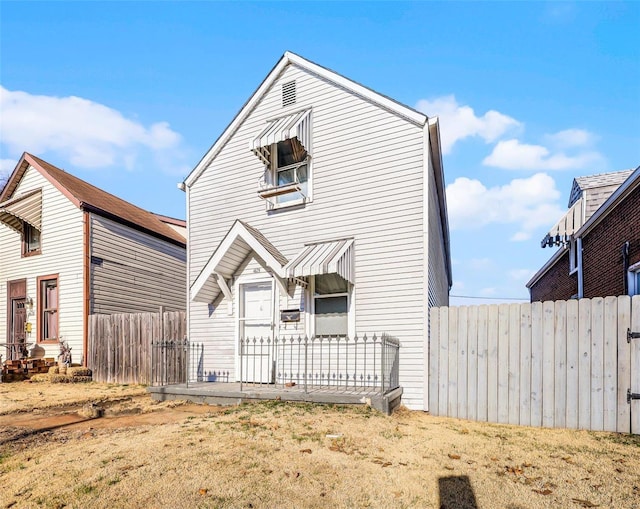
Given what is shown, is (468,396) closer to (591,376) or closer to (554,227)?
(591,376)

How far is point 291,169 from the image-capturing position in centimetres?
1072

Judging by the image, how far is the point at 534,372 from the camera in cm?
696

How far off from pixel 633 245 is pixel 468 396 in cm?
565

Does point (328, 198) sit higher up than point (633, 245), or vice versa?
point (328, 198)

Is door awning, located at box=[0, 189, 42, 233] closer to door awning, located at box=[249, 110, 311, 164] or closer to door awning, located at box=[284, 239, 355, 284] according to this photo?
door awning, located at box=[249, 110, 311, 164]

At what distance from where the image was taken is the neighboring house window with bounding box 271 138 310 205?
10.4m

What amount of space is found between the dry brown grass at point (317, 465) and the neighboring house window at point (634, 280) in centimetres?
473

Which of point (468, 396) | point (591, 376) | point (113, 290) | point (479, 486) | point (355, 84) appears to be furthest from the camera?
point (113, 290)

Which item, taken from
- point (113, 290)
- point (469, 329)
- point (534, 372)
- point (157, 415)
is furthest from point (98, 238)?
→ point (534, 372)

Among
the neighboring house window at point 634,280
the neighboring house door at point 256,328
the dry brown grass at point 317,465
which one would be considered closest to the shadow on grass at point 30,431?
the dry brown grass at point 317,465

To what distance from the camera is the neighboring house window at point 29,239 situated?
54.2 feet

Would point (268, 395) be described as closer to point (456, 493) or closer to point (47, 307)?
point (456, 493)

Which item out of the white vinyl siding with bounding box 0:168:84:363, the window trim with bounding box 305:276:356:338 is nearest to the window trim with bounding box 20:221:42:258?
the white vinyl siding with bounding box 0:168:84:363

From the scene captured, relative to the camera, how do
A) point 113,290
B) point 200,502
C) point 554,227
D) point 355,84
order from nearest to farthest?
point 200,502 → point 355,84 → point 554,227 → point 113,290
